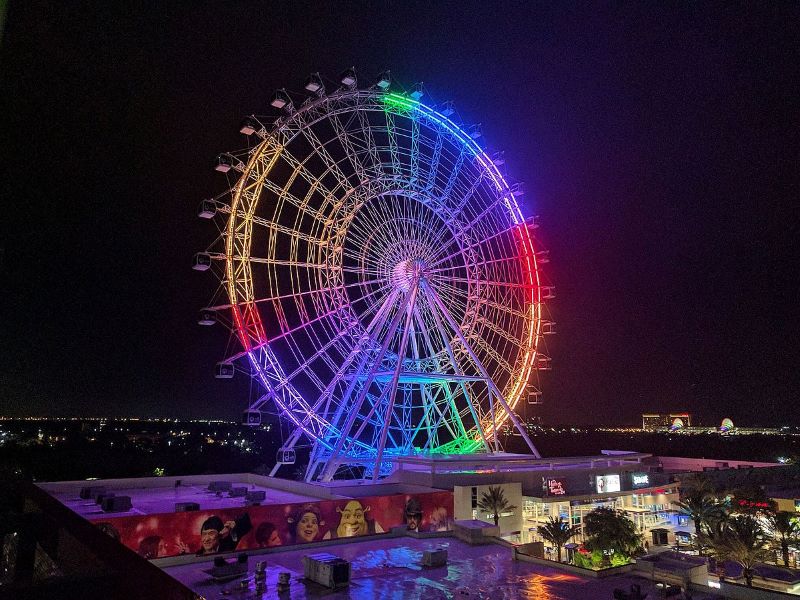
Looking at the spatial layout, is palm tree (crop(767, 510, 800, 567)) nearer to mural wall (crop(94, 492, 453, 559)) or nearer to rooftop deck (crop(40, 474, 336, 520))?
mural wall (crop(94, 492, 453, 559))

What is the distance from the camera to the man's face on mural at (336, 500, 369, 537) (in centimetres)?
2311

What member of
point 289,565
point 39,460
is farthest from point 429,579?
point 39,460

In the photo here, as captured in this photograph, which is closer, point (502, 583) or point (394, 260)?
point (502, 583)

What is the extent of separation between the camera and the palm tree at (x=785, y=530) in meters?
26.9

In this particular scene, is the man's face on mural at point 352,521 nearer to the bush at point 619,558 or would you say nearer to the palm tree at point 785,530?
the bush at point 619,558

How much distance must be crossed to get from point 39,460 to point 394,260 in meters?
52.5

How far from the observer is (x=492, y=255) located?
1462 inches

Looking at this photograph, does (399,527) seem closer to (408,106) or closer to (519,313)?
(519,313)

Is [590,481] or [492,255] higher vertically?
[492,255]

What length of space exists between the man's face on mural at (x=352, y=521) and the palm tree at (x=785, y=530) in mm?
19718

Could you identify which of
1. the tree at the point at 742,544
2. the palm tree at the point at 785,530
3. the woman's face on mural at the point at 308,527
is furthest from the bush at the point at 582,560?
the woman's face on mural at the point at 308,527

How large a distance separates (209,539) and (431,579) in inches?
314

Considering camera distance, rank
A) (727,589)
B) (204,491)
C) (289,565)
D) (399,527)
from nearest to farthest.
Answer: (727,589) < (289,565) < (399,527) < (204,491)

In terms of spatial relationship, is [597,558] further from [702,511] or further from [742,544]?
[702,511]
